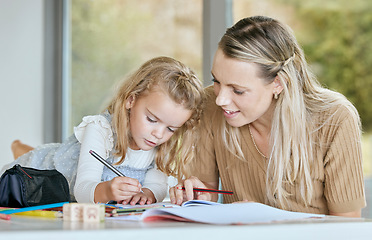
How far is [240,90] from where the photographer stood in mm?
1353

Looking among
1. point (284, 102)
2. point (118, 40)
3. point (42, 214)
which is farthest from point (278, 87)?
point (118, 40)

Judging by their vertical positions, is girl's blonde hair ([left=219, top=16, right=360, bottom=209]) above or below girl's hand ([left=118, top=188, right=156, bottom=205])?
above

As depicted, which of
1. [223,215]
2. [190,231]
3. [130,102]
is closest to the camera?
[190,231]

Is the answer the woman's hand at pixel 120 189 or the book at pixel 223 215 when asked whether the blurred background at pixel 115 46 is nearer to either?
the woman's hand at pixel 120 189

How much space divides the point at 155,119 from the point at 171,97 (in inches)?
3.4

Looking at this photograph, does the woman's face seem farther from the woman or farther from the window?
the window

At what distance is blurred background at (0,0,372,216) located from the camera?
7.59 feet

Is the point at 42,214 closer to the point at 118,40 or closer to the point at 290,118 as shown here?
the point at 290,118

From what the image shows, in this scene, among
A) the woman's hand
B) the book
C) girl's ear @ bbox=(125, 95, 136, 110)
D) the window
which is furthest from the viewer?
the window

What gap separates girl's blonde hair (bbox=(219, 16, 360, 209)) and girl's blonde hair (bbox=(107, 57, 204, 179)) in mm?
225

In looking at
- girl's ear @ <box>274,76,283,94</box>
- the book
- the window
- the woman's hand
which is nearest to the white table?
the book

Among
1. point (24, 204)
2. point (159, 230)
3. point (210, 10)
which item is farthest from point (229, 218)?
point (210, 10)

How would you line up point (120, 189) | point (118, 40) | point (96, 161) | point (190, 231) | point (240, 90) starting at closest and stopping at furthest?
1. point (190, 231)
2. point (120, 189)
3. point (240, 90)
4. point (96, 161)
5. point (118, 40)

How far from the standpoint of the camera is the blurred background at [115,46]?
7.59 feet
